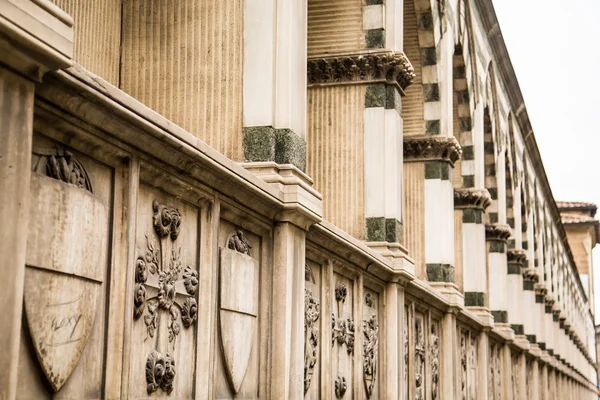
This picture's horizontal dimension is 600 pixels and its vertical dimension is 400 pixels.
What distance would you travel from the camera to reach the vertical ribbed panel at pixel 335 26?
1078 cm

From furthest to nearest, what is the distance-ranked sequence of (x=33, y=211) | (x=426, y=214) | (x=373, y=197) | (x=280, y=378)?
(x=426, y=214)
(x=373, y=197)
(x=280, y=378)
(x=33, y=211)

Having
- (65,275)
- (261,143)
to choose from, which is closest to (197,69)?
(261,143)

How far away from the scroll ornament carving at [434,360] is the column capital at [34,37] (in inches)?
396

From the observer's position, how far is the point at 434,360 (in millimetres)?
13969

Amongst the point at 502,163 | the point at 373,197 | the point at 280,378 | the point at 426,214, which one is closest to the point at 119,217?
the point at 280,378

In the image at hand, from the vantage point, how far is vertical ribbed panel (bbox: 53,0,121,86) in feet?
25.4

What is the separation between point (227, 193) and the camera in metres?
6.40

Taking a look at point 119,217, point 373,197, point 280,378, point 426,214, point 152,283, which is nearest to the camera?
point 119,217

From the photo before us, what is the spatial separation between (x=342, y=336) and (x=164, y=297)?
4013mm

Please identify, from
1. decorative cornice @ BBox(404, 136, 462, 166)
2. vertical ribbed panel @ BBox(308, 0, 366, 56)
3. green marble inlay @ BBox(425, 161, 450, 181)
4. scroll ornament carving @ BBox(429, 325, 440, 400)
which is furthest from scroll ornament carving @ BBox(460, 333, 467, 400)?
vertical ribbed panel @ BBox(308, 0, 366, 56)

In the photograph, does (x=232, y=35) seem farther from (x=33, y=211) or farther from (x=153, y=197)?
(x=33, y=211)

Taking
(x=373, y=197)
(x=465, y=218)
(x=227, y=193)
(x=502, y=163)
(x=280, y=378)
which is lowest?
(x=280, y=378)

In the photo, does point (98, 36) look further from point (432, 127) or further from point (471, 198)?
point (471, 198)

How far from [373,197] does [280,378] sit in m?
3.83
